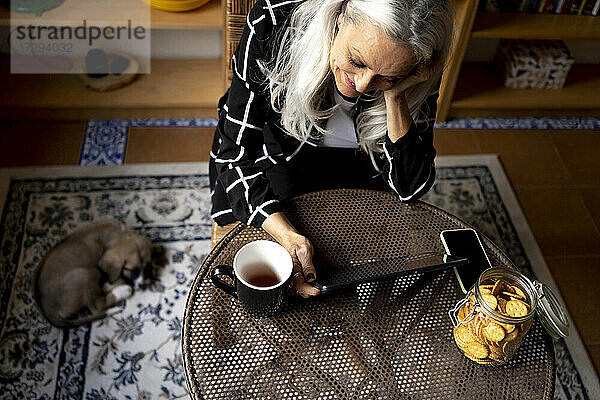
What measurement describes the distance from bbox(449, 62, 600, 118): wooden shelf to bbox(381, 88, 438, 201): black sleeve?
4.36ft

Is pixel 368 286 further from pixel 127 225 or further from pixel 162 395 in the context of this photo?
pixel 127 225

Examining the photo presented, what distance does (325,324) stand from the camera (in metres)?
1.07

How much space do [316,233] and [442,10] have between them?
0.50 meters

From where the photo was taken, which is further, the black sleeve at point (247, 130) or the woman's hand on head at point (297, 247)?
the black sleeve at point (247, 130)

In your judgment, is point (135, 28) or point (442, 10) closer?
point (442, 10)

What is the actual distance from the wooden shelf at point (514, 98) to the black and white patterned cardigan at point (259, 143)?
135cm

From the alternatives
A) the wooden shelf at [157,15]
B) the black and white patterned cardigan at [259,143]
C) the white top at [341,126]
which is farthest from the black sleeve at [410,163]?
the wooden shelf at [157,15]

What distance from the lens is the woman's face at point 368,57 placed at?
3.31ft

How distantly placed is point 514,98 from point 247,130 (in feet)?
5.68

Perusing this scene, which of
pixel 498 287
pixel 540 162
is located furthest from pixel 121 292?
pixel 540 162

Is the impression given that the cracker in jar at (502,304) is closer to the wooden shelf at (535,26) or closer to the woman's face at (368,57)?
the woman's face at (368,57)

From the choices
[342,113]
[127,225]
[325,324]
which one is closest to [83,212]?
[127,225]

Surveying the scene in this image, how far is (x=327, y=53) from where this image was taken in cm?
113

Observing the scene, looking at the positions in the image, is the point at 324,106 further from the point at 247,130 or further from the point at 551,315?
the point at 551,315
